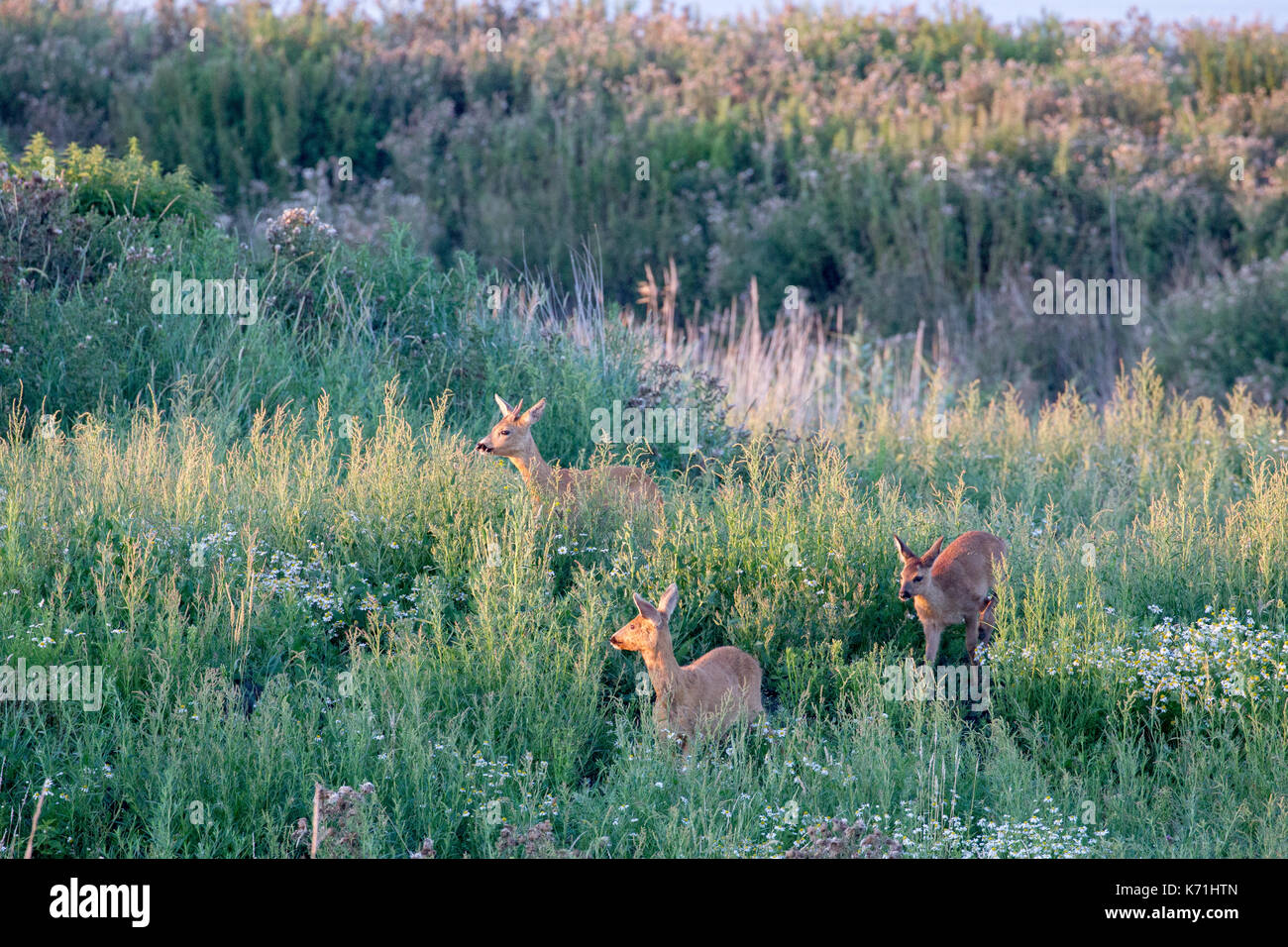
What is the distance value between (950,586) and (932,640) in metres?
0.28

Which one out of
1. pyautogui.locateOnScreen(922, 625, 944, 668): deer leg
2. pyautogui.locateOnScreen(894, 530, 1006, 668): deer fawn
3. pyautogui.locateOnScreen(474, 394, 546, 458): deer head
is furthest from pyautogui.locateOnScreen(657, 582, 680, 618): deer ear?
pyautogui.locateOnScreen(474, 394, 546, 458): deer head

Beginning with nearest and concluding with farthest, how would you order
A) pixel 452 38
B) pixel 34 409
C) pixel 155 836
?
pixel 155 836, pixel 34 409, pixel 452 38

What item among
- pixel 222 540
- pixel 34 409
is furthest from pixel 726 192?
pixel 222 540

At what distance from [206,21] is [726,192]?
992cm

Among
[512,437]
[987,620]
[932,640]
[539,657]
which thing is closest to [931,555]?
[932,640]

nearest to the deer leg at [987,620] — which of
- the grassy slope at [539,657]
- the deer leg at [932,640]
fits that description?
the grassy slope at [539,657]

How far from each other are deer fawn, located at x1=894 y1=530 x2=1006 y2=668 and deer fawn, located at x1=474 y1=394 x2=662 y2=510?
1602 millimetres

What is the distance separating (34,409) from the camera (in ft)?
30.2

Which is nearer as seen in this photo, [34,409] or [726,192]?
[34,409]

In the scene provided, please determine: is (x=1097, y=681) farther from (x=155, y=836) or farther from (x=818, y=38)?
(x=818, y=38)

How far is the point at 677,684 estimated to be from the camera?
5.82m

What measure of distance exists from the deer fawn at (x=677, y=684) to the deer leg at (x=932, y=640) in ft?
3.61

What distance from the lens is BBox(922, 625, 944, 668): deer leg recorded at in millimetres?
6629

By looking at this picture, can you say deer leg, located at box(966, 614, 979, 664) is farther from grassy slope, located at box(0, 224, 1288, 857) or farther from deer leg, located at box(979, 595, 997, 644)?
grassy slope, located at box(0, 224, 1288, 857)
